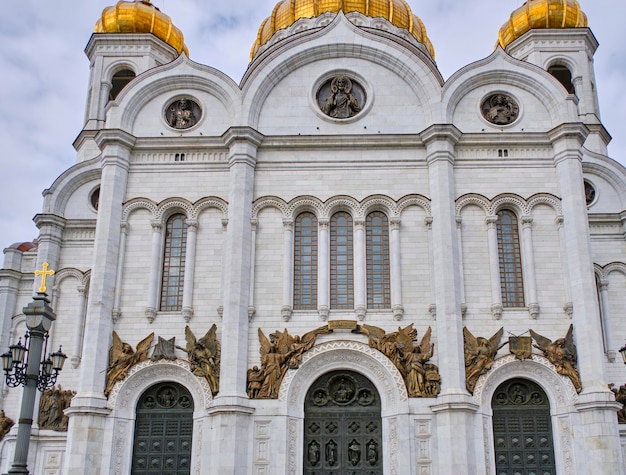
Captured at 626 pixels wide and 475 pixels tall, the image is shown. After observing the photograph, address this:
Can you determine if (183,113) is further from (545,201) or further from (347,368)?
(545,201)

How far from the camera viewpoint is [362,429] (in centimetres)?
2170

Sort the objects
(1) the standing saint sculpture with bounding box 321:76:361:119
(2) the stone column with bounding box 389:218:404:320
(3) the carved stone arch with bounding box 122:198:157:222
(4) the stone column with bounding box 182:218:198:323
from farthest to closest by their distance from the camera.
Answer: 1. (1) the standing saint sculpture with bounding box 321:76:361:119
2. (3) the carved stone arch with bounding box 122:198:157:222
3. (4) the stone column with bounding box 182:218:198:323
4. (2) the stone column with bounding box 389:218:404:320

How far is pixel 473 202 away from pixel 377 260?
354 cm

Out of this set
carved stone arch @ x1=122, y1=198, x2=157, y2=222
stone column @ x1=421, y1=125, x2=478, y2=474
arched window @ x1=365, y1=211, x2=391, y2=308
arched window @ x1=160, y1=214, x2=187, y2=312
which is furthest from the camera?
carved stone arch @ x1=122, y1=198, x2=157, y2=222

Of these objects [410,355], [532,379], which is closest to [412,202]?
[410,355]

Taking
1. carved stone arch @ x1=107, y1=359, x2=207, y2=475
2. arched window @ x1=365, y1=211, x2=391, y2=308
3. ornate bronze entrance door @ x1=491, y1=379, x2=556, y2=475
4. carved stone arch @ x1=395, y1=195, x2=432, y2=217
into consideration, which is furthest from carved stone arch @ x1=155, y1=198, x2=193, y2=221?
ornate bronze entrance door @ x1=491, y1=379, x2=556, y2=475

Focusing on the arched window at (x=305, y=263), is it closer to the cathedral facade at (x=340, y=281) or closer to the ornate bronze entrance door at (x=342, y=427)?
the cathedral facade at (x=340, y=281)

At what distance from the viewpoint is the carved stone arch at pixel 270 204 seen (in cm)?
2370

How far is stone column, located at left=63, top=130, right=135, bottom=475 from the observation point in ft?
69.3

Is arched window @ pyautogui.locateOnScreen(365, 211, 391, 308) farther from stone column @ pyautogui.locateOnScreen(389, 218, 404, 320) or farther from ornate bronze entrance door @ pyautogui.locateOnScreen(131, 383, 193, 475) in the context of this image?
ornate bronze entrance door @ pyautogui.locateOnScreen(131, 383, 193, 475)

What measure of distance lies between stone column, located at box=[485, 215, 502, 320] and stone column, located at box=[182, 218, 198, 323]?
9.05 meters

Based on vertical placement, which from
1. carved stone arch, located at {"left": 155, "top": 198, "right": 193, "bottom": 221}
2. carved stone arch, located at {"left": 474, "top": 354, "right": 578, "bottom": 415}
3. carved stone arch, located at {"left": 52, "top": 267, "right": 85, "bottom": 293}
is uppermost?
carved stone arch, located at {"left": 155, "top": 198, "right": 193, "bottom": 221}

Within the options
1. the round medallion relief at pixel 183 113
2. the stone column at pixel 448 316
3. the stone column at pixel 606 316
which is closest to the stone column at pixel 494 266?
the stone column at pixel 448 316

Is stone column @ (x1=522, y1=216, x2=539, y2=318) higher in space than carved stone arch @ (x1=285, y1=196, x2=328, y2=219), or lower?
lower
